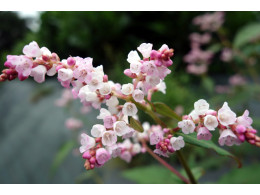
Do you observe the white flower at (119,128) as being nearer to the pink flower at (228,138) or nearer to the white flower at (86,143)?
the white flower at (86,143)

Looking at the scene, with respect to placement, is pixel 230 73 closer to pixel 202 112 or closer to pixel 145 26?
pixel 145 26

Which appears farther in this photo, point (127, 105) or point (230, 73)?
point (230, 73)

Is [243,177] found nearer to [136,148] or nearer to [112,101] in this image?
[136,148]

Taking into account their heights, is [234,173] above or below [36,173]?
below

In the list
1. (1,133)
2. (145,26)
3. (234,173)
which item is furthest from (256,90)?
(1,133)

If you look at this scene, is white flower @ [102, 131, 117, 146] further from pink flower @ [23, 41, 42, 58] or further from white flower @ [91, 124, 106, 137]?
pink flower @ [23, 41, 42, 58]

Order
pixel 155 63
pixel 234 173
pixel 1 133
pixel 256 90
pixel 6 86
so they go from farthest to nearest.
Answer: pixel 6 86 < pixel 1 133 < pixel 256 90 < pixel 234 173 < pixel 155 63

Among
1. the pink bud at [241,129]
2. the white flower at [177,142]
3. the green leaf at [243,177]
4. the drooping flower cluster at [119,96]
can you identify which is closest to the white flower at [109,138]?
the drooping flower cluster at [119,96]
